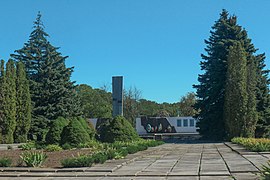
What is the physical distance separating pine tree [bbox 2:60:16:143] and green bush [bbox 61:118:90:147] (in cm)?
1440

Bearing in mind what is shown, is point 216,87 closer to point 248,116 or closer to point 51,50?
point 248,116

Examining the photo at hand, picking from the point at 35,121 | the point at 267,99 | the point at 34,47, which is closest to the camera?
the point at 267,99

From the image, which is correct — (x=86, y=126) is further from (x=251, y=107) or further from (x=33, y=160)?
(x=251, y=107)

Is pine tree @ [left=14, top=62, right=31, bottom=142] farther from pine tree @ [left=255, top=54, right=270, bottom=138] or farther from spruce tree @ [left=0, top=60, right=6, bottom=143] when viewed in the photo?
pine tree @ [left=255, top=54, right=270, bottom=138]

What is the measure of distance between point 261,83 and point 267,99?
1595mm

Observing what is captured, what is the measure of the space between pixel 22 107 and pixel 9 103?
1839 millimetres

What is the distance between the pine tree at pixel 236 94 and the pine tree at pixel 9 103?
65.2 ft

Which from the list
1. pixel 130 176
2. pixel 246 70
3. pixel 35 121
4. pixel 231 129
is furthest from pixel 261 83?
pixel 130 176

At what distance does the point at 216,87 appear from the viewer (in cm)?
3625

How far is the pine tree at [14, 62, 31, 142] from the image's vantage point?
125 ft

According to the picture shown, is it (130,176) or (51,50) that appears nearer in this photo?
(130,176)

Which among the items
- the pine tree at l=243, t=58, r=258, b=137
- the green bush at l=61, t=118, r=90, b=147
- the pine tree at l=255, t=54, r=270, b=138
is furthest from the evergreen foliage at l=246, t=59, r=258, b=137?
the green bush at l=61, t=118, r=90, b=147

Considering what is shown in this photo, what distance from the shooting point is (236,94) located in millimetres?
32531

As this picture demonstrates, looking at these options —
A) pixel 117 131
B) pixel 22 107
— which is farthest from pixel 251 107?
pixel 22 107
